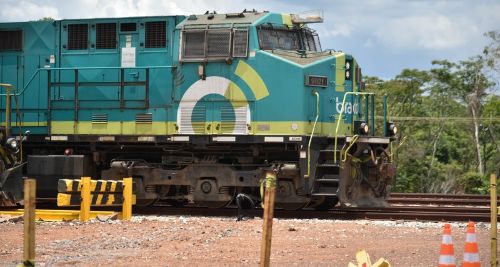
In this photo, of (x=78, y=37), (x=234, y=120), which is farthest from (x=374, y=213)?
(x=78, y=37)

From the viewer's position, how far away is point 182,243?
39.8 feet

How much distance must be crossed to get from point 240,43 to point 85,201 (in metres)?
4.16

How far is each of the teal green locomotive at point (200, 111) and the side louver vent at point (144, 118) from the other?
34 millimetres

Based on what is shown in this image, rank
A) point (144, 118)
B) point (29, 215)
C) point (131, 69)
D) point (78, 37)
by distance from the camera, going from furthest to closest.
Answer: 1. point (78, 37)
2. point (131, 69)
3. point (144, 118)
4. point (29, 215)

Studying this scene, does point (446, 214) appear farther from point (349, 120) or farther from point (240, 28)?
point (240, 28)

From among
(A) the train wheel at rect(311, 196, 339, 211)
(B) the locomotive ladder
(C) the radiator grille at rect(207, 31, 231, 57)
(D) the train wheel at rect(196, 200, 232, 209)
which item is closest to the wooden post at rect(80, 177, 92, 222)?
(D) the train wheel at rect(196, 200, 232, 209)

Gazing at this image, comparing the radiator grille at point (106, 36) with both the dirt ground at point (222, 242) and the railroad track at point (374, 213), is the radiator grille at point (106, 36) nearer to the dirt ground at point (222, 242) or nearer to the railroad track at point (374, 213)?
the railroad track at point (374, 213)

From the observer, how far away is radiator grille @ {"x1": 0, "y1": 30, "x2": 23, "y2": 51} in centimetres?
1891

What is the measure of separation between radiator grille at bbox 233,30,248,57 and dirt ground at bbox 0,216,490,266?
3.17 meters

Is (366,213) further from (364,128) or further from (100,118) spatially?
(100,118)

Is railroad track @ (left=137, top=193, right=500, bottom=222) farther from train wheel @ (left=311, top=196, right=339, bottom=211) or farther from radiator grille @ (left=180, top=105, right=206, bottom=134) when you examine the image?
radiator grille @ (left=180, top=105, right=206, bottom=134)

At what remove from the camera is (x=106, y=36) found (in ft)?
59.4

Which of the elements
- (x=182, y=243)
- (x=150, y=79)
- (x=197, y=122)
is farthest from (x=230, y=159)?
(x=182, y=243)

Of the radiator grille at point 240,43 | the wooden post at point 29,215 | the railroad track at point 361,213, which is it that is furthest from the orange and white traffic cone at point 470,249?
the radiator grille at point 240,43
